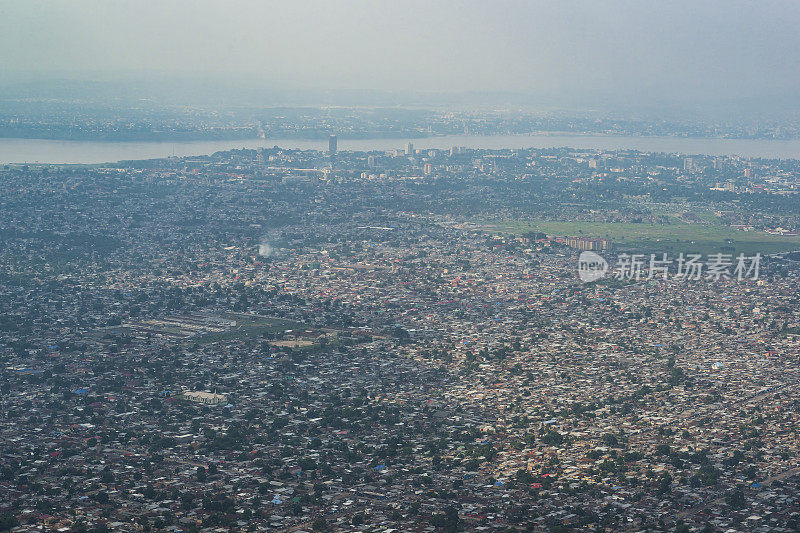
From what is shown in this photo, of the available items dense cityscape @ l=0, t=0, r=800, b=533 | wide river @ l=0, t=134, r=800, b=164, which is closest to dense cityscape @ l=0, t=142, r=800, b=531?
dense cityscape @ l=0, t=0, r=800, b=533

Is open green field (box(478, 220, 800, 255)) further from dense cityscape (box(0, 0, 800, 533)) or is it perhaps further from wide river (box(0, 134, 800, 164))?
wide river (box(0, 134, 800, 164))

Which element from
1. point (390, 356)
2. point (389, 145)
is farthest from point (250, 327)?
point (389, 145)

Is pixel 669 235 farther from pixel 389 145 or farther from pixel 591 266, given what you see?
pixel 389 145

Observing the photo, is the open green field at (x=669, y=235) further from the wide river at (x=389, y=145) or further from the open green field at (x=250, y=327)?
the wide river at (x=389, y=145)

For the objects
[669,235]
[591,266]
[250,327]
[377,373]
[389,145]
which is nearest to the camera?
[377,373]

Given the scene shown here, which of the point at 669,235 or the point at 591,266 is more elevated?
the point at 669,235

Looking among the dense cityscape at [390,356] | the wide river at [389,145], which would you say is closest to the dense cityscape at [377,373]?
the dense cityscape at [390,356]
